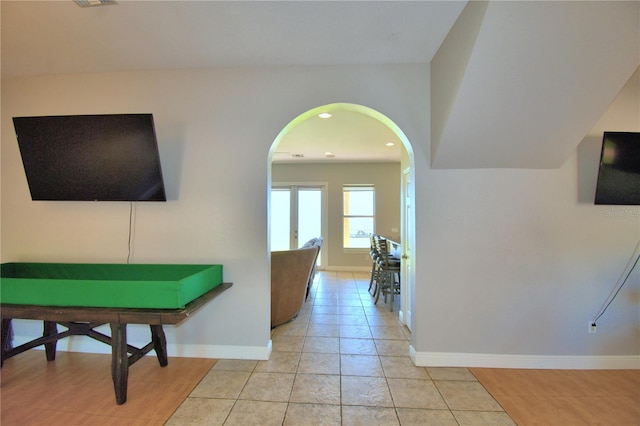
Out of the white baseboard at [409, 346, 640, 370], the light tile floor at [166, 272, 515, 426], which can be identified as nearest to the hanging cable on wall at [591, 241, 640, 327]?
the white baseboard at [409, 346, 640, 370]

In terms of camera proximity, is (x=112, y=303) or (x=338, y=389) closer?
(x=112, y=303)

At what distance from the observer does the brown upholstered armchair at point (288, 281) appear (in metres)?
3.04

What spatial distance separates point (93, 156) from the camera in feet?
7.50

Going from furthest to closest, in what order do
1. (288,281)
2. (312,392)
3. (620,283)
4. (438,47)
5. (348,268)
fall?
(348,268) < (288,281) < (620,283) < (438,47) < (312,392)

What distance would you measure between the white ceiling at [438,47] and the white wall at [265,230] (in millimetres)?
173

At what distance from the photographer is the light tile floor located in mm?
1711

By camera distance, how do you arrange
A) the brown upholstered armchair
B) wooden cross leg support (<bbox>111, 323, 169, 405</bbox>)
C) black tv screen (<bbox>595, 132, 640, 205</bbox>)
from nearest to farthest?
wooden cross leg support (<bbox>111, 323, 169, 405</bbox>), black tv screen (<bbox>595, 132, 640, 205</bbox>), the brown upholstered armchair

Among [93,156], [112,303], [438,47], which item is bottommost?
[112,303]

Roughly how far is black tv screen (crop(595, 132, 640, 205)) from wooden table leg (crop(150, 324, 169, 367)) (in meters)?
3.96

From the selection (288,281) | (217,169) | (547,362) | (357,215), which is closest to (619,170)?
(547,362)

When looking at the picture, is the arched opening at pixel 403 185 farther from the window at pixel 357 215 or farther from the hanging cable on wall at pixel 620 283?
the window at pixel 357 215

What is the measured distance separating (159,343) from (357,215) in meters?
5.13

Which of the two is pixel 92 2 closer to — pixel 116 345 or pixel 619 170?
pixel 116 345

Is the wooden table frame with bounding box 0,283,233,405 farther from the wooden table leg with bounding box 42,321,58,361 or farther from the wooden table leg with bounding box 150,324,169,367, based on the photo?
the wooden table leg with bounding box 42,321,58,361
